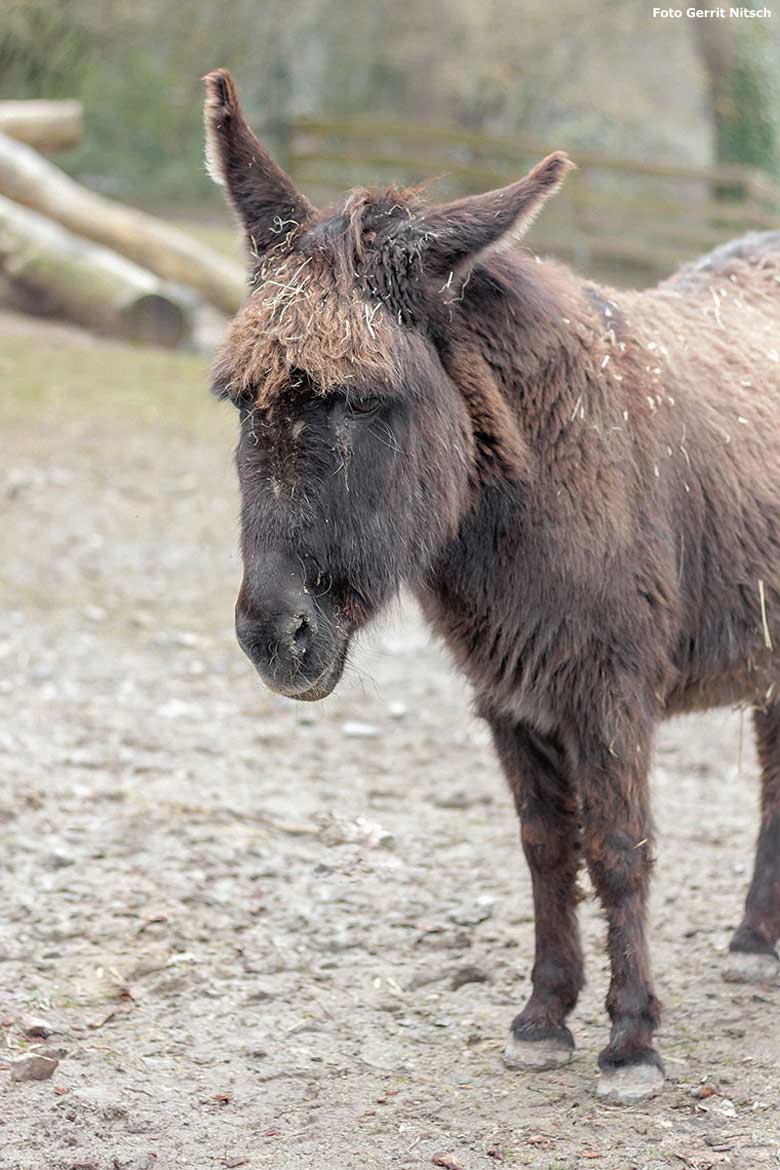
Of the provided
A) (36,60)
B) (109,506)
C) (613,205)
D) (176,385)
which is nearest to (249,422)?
(109,506)

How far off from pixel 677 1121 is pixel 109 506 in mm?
6366

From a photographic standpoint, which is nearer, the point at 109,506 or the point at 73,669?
the point at 73,669

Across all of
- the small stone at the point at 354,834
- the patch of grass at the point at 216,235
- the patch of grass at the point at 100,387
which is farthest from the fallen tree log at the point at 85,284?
the small stone at the point at 354,834

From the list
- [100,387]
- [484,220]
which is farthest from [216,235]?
[484,220]

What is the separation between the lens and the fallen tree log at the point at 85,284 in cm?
1286

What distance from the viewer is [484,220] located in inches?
129

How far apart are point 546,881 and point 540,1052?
479mm

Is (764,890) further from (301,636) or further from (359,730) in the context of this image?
(359,730)

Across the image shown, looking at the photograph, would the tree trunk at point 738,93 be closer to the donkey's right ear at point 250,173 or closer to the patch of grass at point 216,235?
the patch of grass at point 216,235

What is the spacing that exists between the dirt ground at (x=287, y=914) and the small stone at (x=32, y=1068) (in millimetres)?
38

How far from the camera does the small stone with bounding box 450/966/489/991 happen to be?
454 cm

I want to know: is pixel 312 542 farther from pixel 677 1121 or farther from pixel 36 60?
pixel 36 60

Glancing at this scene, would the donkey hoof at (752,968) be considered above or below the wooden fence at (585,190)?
below

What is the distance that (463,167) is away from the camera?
19.2 m
